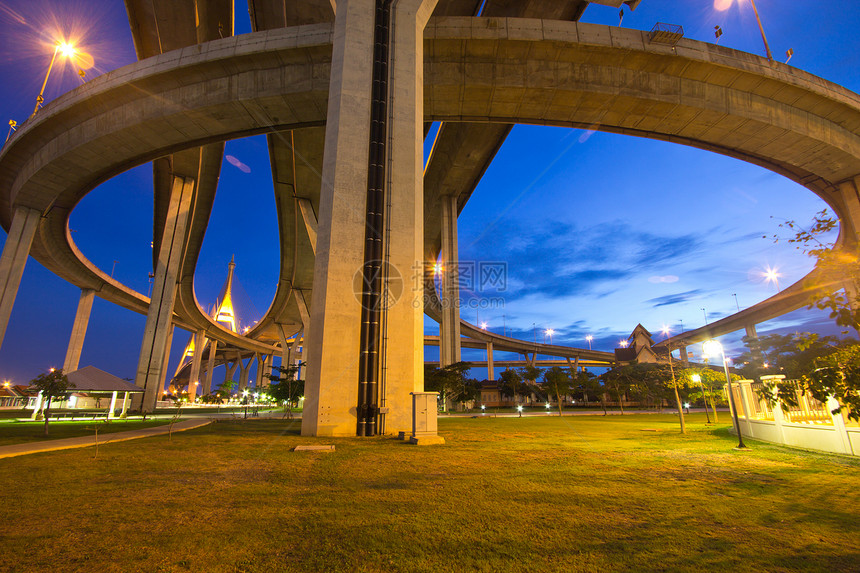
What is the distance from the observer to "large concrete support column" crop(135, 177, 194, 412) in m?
38.2

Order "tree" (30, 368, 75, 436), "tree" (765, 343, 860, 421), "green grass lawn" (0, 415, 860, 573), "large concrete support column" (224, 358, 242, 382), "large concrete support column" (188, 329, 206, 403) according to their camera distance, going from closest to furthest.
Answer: "green grass lawn" (0, 415, 860, 573) → "tree" (765, 343, 860, 421) → "tree" (30, 368, 75, 436) → "large concrete support column" (188, 329, 206, 403) → "large concrete support column" (224, 358, 242, 382)

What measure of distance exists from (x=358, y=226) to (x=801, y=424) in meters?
17.2

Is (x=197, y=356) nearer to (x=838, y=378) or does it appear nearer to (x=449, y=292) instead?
(x=449, y=292)

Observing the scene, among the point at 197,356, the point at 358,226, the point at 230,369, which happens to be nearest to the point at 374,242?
the point at 358,226

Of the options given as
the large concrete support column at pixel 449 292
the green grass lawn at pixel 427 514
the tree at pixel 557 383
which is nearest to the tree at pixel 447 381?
the large concrete support column at pixel 449 292

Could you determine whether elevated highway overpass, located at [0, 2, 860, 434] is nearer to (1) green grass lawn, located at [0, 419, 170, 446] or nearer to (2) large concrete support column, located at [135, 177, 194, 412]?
(2) large concrete support column, located at [135, 177, 194, 412]

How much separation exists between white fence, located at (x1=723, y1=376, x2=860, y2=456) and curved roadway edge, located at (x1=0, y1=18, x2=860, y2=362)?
64.7 feet

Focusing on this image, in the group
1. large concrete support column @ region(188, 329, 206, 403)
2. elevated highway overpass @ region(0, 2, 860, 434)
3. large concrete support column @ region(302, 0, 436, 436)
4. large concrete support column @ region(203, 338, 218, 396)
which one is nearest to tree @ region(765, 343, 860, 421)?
large concrete support column @ region(302, 0, 436, 436)

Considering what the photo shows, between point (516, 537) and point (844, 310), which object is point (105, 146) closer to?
point (516, 537)

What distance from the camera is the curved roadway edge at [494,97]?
23312 mm

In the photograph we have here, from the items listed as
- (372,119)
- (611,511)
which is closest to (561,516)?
(611,511)

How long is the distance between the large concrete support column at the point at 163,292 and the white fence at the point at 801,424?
45.6 m

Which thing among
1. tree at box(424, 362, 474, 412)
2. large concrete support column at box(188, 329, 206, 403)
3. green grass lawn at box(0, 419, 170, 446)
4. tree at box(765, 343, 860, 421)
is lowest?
green grass lawn at box(0, 419, 170, 446)

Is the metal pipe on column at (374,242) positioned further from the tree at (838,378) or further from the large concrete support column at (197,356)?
the large concrete support column at (197,356)
